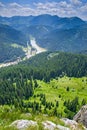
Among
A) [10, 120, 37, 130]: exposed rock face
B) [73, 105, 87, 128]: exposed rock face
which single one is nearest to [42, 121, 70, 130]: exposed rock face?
[10, 120, 37, 130]: exposed rock face

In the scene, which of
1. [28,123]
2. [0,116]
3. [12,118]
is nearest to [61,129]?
[28,123]

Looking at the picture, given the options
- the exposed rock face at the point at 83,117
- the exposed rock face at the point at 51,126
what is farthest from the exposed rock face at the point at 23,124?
the exposed rock face at the point at 83,117

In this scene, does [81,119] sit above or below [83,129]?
below

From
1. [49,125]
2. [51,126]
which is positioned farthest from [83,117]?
[49,125]

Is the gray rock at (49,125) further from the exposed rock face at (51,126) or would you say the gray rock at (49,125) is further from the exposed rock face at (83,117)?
the exposed rock face at (83,117)

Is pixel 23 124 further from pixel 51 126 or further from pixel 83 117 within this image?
pixel 83 117

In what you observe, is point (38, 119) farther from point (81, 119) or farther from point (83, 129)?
point (81, 119)

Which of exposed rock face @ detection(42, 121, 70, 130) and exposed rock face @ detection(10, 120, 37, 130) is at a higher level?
exposed rock face @ detection(10, 120, 37, 130)

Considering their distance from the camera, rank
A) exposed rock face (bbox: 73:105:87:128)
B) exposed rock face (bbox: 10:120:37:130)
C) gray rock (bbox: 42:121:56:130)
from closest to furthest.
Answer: exposed rock face (bbox: 10:120:37:130)
gray rock (bbox: 42:121:56:130)
exposed rock face (bbox: 73:105:87:128)

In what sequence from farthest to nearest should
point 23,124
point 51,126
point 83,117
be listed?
1. point 83,117
2. point 51,126
3. point 23,124

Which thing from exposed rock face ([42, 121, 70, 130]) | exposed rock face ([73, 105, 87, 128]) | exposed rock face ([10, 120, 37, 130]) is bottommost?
exposed rock face ([73, 105, 87, 128])

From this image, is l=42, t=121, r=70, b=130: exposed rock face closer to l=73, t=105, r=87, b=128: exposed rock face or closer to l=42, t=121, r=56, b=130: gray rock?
l=42, t=121, r=56, b=130: gray rock
